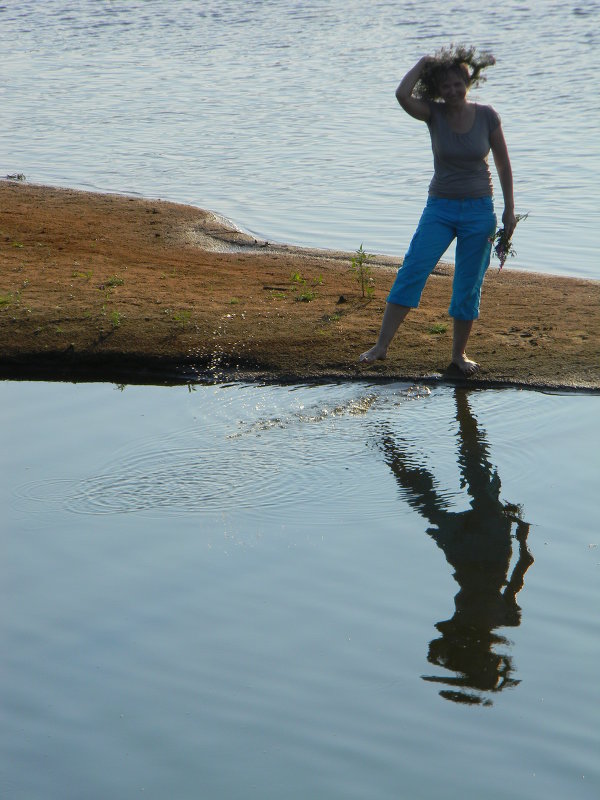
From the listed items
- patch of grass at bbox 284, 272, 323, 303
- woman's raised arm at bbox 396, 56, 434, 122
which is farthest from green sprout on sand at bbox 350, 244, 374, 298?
woman's raised arm at bbox 396, 56, 434, 122

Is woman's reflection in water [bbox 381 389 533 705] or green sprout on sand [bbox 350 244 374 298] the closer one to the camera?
woman's reflection in water [bbox 381 389 533 705]

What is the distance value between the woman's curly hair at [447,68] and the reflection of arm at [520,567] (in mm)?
2409

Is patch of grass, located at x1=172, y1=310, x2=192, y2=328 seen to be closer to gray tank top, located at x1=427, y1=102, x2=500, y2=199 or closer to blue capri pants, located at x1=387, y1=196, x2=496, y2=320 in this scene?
blue capri pants, located at x1=387, y1=196, x2=496, y2=320

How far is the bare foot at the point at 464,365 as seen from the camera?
6.25 meters

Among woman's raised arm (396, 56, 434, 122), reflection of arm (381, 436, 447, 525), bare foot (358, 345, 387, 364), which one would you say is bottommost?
reflection of arm (381, 436, 447, 525)

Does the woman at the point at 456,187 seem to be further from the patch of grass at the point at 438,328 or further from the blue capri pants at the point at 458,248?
the patch of grass at the point at 438,328

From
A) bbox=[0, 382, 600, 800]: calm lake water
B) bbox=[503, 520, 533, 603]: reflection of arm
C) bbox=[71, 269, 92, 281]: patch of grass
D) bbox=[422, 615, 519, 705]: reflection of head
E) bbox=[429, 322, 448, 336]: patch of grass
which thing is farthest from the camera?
bbox=[71, 269, 92, 281]: patch of grass

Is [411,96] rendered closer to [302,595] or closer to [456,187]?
[456,187]

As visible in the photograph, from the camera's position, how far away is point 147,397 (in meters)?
6.16

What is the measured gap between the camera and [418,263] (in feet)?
19.6

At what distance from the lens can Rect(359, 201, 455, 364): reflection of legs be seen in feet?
19.4

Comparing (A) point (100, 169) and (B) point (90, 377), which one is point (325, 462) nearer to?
(B) point (90, 377)

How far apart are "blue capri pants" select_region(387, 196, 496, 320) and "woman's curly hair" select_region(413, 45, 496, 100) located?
575 millimetres

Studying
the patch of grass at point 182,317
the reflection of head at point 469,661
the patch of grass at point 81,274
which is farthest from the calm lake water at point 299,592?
the patch of grass at point 81,274
